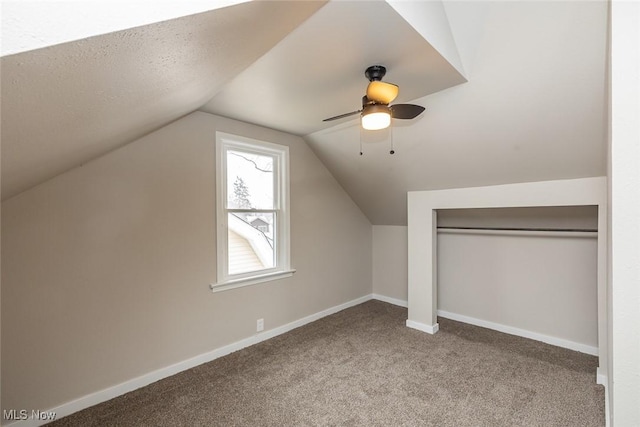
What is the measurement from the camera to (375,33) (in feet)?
5.45

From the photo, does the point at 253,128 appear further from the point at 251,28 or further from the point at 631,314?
the point at 631,314

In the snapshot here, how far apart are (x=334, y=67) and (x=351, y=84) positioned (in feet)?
0.95

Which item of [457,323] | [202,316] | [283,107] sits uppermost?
[283,107]

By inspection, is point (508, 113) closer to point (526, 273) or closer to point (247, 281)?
point (526, 273)

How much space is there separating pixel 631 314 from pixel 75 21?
1822 millimetres

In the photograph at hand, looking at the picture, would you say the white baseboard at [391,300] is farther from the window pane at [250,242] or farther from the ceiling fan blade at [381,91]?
the ceiling fan blade at [381,91]

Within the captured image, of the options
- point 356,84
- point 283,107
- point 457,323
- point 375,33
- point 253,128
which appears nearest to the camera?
point 375,33

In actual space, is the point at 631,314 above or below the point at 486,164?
below

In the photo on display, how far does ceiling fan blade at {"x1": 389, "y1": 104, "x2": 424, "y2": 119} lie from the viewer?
6.80 feet

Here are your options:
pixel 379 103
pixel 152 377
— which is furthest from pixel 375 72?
pixel 152 377

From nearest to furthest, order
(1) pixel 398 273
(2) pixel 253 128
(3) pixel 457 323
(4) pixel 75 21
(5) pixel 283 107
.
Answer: (4) pixel 75 21 → (5) pixel 283 107 → (2) pixel 253 128 → (3) pixel 457 323 → (1) pixel 398 273

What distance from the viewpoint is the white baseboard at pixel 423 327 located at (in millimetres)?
3469

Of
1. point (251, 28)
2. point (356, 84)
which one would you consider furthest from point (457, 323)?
point (251, 28)

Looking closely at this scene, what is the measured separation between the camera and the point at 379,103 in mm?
1967
